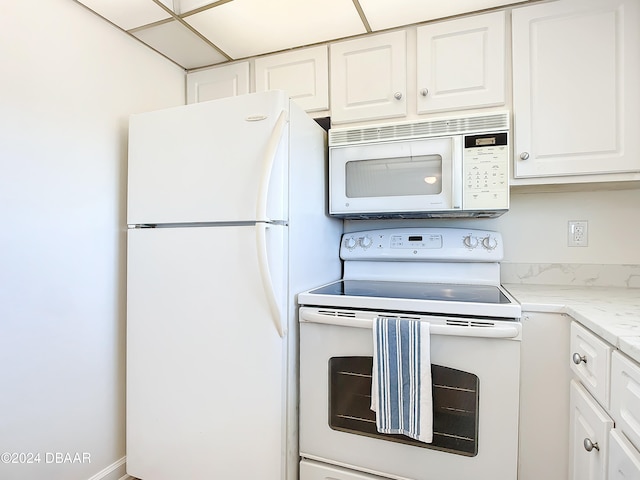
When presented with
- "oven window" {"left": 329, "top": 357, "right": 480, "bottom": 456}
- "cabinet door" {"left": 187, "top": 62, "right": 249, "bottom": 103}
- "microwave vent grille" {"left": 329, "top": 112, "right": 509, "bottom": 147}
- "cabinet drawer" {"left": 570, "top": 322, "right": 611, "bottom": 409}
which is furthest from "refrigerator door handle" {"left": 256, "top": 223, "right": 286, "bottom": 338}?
"cabinet door" {"left": 187, "top": 62, "right": 249, "bottom": 103}

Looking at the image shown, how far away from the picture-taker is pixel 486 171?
155 cm

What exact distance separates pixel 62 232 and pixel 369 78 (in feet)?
5.07

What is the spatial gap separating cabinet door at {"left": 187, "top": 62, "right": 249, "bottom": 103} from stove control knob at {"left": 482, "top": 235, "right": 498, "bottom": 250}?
1535 mm

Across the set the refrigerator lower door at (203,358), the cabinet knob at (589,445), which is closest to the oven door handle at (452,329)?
the refrigerator lower door at (203,358)

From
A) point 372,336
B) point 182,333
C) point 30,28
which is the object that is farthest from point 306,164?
point 30,28

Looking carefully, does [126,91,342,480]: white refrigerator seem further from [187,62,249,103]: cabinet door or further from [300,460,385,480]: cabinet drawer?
[187,62,249,103]: cabinet door

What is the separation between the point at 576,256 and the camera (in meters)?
1.76

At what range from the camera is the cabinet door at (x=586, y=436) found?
94 centimetres

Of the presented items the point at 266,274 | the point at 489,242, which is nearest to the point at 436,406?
the point at 266,274

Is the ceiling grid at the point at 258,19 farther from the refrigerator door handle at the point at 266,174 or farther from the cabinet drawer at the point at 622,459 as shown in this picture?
the cabinet drawer at the point at 622,459

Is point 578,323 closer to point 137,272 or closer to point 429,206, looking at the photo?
point 429,206

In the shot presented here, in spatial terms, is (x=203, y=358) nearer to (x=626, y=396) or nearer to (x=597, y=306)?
(x=626, y=396)

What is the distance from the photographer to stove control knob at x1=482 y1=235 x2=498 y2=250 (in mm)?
1762

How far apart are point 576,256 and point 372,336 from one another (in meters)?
1.21
